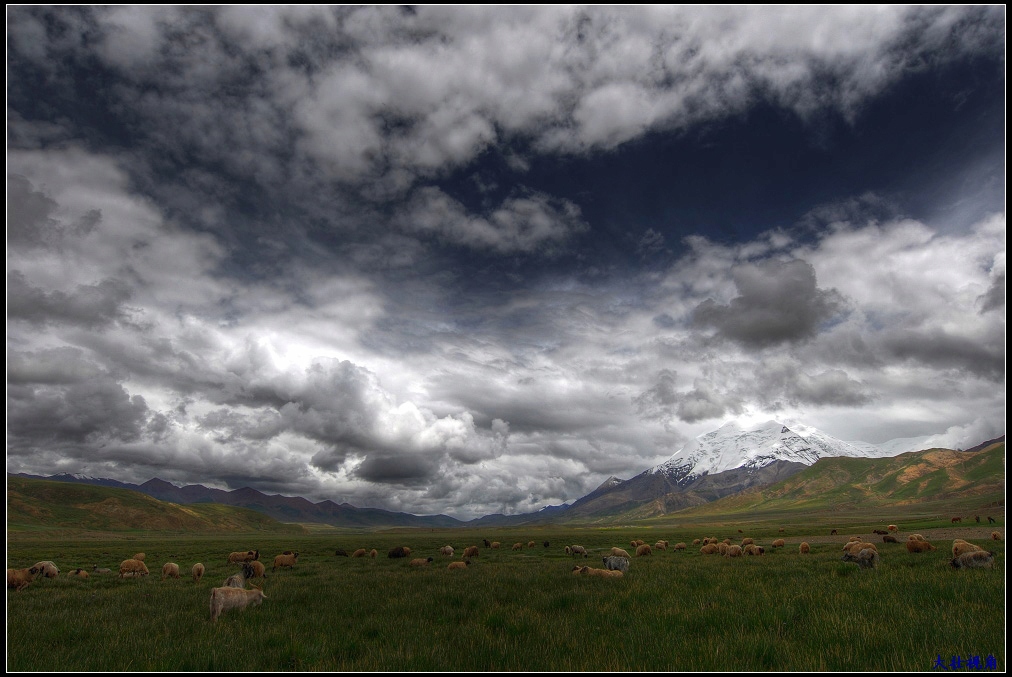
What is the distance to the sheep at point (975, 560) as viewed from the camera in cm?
1418

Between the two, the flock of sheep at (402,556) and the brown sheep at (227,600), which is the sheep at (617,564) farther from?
the brown sheep at (227,600)

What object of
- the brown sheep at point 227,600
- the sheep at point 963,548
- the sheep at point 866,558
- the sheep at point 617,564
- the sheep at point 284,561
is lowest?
the sheep at point 284,561

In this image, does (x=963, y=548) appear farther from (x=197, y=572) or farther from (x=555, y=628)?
(x=197, y=572)

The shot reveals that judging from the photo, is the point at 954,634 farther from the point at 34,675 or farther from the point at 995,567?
the point at 34,675

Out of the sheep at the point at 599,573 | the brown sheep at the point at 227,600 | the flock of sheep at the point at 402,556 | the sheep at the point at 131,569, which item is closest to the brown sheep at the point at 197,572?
the flock of sheep at the point at 402,556

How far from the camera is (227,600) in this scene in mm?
11898

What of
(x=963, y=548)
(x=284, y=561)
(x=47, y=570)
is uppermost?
(x=963, y=548)

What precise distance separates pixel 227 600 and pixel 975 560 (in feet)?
72.0

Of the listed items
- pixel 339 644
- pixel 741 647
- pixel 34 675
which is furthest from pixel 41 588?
pixel 741 647

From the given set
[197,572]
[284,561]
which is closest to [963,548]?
[197,572]

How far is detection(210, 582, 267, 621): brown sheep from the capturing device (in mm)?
11487

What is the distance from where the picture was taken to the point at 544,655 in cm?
781

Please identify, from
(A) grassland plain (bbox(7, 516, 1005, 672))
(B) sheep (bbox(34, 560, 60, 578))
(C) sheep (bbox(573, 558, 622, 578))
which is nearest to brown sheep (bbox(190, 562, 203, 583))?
(A) grassland plain (bbox(7, 516, 1005, 672))

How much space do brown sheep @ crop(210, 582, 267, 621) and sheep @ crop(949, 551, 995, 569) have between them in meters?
21.3
